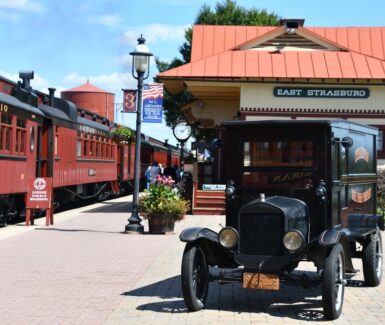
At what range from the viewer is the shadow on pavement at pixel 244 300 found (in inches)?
302

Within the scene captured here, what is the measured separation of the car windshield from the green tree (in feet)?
133

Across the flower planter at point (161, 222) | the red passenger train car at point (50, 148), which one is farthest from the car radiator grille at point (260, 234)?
the red passenger train car at point (50, 148)

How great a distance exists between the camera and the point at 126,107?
18.2m

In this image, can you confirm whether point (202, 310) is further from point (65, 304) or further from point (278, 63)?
point (278, 63)

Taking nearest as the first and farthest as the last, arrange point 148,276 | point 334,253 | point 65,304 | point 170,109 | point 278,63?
point 334,253
point 65,304
point 148,276
point 278,63
point 170,109

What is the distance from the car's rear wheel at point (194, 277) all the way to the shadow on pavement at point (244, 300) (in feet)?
0.55

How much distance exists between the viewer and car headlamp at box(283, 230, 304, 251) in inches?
285

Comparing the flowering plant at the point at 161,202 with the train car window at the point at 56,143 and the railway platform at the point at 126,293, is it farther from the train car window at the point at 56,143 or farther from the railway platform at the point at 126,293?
the train car window at the point at 56,143

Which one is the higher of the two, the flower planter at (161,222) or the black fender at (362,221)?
the black fender at (362,221)

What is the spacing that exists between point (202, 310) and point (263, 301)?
96 centimetres

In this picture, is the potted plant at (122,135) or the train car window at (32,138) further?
the potted plant at (122,135)

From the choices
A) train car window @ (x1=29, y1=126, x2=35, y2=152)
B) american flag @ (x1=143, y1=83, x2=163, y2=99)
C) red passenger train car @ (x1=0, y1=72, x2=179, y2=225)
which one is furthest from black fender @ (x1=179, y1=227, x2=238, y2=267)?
train car window @ (x1=29, y1=126, x2=35, y2=152)

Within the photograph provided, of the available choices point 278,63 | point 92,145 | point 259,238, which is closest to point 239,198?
point 259,238

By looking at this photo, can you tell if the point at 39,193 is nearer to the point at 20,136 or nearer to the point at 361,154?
the point at 20,136
